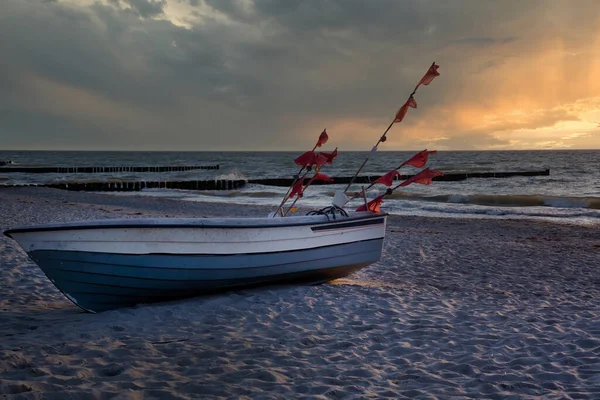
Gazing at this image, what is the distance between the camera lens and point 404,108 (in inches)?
328

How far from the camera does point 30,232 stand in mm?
5641

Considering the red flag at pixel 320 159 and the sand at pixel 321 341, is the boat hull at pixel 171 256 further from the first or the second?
the red flag at pixel 320 159

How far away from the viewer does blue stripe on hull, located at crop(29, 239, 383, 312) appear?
5.90 metres

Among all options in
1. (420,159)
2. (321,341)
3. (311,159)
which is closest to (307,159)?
(311,159)

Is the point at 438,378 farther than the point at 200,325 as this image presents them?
No

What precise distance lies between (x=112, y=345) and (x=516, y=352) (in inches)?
162

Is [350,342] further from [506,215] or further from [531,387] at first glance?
[506,215]

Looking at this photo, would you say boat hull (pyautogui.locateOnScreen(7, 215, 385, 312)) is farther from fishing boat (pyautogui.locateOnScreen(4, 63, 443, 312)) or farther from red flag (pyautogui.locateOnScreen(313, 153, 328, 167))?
red flag (pyautogui.locateOnScreen(313, 153, 328, 167))

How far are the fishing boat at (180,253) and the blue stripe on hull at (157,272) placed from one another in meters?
0.01

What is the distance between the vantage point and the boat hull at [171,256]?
5.80m

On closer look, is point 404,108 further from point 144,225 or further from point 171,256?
point 144,225

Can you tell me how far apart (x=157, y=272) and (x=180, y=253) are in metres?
0.37

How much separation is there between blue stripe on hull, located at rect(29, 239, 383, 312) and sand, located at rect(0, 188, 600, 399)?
21 centimetres

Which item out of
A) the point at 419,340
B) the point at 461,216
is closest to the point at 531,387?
the point at 419,340
